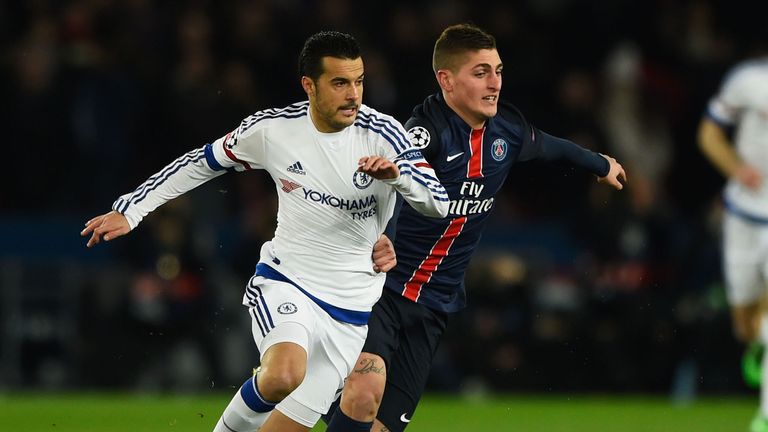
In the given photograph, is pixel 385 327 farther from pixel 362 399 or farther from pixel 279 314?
pixel 279 314

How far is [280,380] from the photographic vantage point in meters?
6.87

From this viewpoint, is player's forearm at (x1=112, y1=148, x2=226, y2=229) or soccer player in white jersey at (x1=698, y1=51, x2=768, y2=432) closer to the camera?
player's forearm at (x1=112, y1=148, x2=226, y2=229)

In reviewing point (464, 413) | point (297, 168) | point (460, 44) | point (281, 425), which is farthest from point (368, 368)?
point (464, 413)

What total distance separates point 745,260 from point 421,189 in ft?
15.4

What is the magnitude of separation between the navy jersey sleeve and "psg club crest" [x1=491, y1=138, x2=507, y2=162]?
0.57 ft

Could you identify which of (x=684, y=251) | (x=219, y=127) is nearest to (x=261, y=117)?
(x=219, y=127)

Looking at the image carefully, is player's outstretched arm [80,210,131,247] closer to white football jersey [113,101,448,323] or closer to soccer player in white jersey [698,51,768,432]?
white football jersey [113,101,448,323]

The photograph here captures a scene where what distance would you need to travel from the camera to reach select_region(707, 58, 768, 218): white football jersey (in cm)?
1070

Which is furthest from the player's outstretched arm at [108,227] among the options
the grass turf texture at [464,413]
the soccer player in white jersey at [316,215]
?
the grass turf texture at [464,413]

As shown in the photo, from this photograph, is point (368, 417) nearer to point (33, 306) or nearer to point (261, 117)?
point (261, 117)

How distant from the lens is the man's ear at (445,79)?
7.94 meters

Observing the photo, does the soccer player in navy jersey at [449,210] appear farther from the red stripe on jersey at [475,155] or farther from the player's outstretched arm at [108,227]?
the player's outstretched arm at [108,227]

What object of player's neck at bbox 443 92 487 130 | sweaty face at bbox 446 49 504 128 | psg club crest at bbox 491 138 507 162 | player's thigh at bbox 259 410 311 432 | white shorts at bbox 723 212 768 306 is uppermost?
sweaty face at bbox 446 49 504 128

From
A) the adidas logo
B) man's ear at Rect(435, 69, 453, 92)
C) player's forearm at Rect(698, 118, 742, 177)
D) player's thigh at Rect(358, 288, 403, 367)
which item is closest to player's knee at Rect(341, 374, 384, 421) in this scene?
player's thigh at Rect(358, 288, 403, 367)
